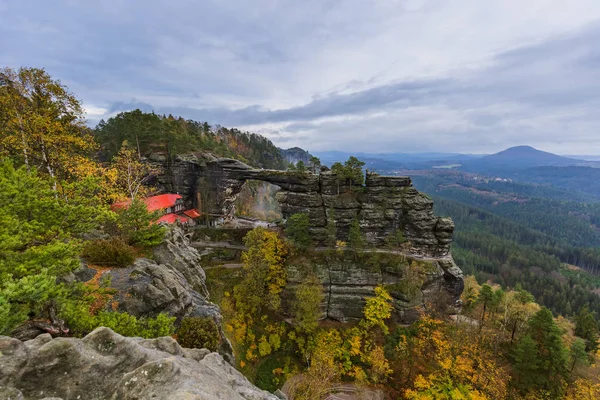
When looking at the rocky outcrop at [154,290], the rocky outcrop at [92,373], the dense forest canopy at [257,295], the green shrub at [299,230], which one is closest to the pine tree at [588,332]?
the dense forest canopy at [257,295]

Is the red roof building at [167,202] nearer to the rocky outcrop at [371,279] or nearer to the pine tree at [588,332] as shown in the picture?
the rocky outcrop at [371,279]

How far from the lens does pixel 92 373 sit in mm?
7062

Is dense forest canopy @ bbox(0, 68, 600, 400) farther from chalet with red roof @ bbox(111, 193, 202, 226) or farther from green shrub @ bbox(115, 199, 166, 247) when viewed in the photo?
chalet with red roof @ bbox(111, 193, 202, 226)

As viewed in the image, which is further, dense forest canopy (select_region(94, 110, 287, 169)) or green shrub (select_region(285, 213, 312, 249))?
dense forest canopy (select_region(94, 110, 287, 169))

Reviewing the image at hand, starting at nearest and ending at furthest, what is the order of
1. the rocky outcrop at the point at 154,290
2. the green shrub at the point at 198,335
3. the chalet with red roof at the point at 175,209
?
the green shrub at the point at 198,335
the rocky outcrop at the point at 154,290
the chalet with red roof at the point at 175,209

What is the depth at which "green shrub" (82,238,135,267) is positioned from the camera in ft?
51.9

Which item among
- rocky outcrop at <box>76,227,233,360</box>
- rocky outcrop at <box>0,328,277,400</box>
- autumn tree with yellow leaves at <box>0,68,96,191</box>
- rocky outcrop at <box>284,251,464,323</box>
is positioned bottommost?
rocky outcrop at <box>284,251,464,323</box>

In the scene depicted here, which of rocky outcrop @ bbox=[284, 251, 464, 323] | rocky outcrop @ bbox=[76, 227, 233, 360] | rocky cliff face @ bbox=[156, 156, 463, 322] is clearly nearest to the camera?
→ rocky outcrop @ bbox=[76, 227, 233, 360]

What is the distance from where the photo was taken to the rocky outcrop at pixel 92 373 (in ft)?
20.5

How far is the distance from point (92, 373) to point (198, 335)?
6.68 metres

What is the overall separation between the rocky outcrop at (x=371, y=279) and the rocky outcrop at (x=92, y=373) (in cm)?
3663

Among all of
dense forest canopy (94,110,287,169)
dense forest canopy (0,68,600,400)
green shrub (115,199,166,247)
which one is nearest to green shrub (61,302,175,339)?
dense forest canopy (0,68,600,400)

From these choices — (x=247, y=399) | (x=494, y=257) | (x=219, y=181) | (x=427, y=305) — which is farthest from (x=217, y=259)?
(x=494, y=257)

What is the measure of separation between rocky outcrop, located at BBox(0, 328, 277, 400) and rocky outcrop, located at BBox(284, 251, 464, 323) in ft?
120
